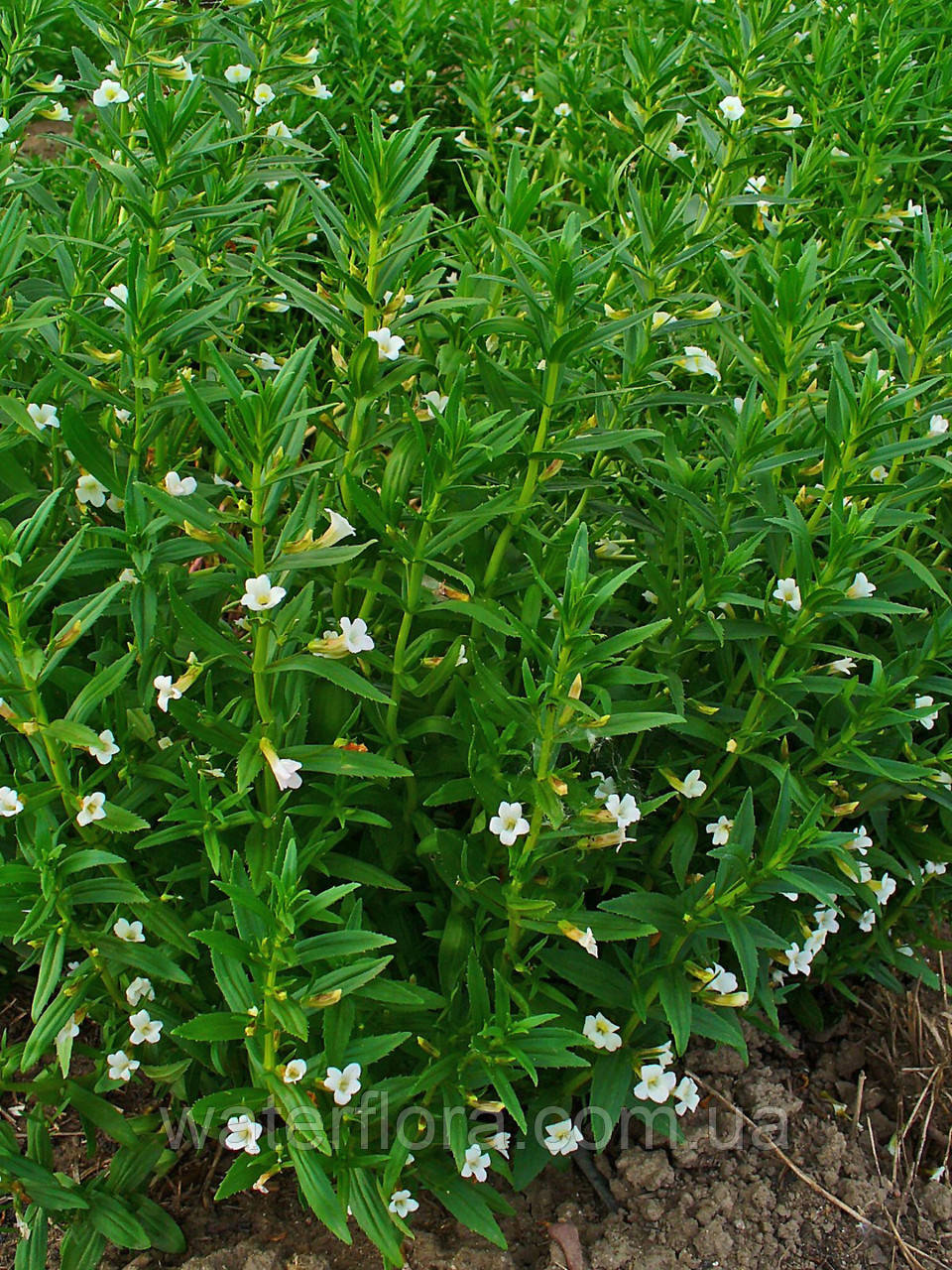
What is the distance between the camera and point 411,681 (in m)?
2.41

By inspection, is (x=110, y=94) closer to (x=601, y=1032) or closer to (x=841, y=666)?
(x=841, y=666)

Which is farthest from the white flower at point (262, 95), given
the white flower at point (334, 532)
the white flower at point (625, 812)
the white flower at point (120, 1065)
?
the white flower at point (120, 1065)

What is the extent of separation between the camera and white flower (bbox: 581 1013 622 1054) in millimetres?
2457

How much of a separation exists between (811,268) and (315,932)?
1.84 meters

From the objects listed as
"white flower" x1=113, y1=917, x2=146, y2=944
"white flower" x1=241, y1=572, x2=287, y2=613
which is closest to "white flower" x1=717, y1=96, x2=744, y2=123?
"white flower" x1=241, y1=572, x2=287, y2=613

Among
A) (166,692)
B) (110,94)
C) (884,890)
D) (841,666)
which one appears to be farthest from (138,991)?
(110,94)

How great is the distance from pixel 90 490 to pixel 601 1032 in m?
1.54

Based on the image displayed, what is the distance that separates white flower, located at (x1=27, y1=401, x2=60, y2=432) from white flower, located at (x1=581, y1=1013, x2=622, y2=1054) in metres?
1.64

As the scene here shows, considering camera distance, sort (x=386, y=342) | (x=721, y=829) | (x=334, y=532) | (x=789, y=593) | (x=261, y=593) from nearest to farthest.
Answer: (x=261, y=593)
(x=334, y=532)
(x=386, y=342)
(x=789, y=593)
(x=721, y=829)

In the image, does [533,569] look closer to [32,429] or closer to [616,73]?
[32,429]

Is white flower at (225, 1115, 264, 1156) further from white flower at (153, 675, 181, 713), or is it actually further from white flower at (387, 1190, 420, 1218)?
white flower at (153, 675, 181, 713)

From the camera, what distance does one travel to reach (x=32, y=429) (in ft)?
7.50

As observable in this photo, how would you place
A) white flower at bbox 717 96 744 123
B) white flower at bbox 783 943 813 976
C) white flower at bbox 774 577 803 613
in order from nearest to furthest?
white flower at bbox 774 577 803 613, white flower at bbox 783 943 813 976, white flower at bbox 717 96 744 123

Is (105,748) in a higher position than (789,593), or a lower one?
lower
